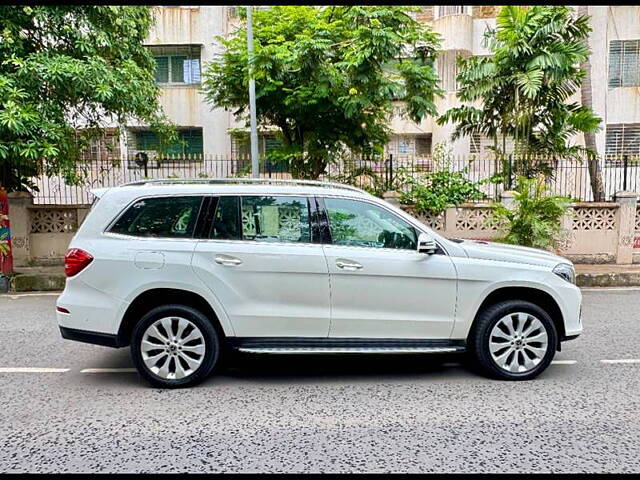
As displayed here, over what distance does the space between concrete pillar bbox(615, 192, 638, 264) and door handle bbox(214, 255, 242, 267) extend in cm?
936

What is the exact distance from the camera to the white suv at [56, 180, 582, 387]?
4457 mm

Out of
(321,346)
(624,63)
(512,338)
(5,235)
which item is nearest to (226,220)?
(321,346)

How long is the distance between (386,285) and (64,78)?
672 centimetres

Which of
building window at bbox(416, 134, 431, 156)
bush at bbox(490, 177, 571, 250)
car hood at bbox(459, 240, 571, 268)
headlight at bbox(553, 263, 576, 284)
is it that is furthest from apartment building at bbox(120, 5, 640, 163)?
headlight at bbox(553, 263, 576, 284)

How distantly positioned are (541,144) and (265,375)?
883 centimetres

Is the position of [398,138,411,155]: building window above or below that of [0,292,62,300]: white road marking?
above

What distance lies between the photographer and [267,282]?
447cm

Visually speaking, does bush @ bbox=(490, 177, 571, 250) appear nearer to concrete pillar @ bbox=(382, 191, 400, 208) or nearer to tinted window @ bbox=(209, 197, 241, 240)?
concrete pillar @ bbox=(382, 191, 400, 208)

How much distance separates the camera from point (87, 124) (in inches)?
403

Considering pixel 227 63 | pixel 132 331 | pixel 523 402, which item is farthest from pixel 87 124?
pixel 523 402

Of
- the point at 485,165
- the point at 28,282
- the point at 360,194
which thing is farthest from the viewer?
the point at 485,165

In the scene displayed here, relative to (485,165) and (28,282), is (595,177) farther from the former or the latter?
(28,282)

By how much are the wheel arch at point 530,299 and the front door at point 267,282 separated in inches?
61.0

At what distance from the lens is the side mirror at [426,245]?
177 inches
